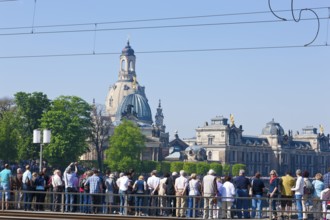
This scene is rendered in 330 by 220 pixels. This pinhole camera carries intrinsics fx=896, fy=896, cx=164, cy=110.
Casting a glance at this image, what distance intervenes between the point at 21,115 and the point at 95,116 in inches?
1204

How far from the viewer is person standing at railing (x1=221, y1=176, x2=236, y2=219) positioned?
29.3m

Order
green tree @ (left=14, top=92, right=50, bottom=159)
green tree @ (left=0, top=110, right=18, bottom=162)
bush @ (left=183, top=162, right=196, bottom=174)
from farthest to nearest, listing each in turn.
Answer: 1. bush @ (left=183, top=162, right=196, bottom=174)
2. green tree @ (left=14, top=92, right=50, bottom=159)
3. green tree @ (left=0, top=110, right=18, bottom=162)

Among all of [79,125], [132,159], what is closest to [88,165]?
[132,159]

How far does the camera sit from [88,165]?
14262 cm

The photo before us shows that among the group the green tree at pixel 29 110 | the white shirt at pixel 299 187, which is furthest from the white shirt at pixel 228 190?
the green tree at pixel 29 110

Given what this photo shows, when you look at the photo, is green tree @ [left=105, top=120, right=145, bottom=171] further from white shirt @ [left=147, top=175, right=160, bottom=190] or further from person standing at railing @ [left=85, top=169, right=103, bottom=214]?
person standing at railing @ [left=85, top=169, right=103, bottom=214]

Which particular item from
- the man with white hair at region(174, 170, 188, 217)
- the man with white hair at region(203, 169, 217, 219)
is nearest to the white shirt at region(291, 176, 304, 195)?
the man with white hair at region(203, 169, 217, 219)

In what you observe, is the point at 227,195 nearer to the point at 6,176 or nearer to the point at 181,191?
the point at 181,191

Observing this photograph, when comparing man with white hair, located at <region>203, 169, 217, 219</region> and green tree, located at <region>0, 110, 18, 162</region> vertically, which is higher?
green tree, located at <region>0, 110, 18, 162</region>

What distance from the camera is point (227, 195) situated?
30312 mm

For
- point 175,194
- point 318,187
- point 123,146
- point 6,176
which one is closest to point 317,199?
point 318,187

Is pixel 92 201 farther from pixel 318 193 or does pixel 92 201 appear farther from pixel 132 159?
pixel 132 159

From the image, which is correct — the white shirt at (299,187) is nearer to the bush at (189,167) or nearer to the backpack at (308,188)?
the backpack at (308,188)

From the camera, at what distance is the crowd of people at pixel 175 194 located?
95.9 feet
